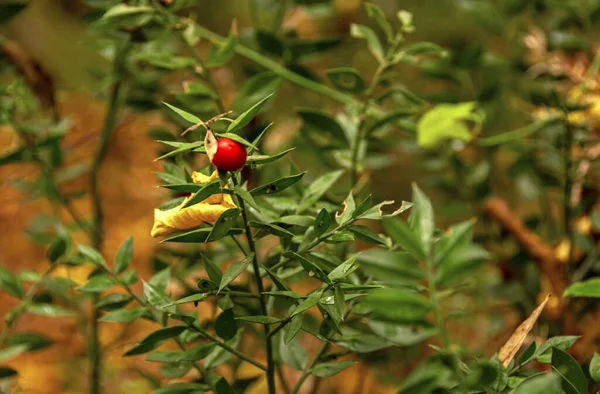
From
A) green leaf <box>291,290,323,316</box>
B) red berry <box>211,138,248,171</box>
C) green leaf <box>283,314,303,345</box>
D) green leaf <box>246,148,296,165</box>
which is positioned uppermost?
red berry <box>211,138,248,171</box>

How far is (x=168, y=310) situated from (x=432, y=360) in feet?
0.56

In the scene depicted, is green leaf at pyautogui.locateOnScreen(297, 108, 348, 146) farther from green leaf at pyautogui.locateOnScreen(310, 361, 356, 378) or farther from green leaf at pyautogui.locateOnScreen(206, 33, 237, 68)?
green leaf at pyautogui.locateOnScreen(310, 361, 356, 378)

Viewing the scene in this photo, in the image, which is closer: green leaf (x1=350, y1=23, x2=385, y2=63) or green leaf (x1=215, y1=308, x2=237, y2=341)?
green leaf (x1=215, y1=308, x2=237, y2=341)

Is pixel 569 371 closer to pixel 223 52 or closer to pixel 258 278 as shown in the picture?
pixel 258 278

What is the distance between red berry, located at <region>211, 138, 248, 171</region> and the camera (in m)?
0.30

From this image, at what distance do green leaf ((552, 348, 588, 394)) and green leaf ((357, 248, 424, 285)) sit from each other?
0.09m

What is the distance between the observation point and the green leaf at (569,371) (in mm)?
333

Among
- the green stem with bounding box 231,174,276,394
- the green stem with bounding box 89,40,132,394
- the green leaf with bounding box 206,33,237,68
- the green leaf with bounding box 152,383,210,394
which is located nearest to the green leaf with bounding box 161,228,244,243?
the green stem with bounding box 231,174,276,394

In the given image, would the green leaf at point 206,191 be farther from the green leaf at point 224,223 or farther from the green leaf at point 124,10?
the green leaf at point 124,10

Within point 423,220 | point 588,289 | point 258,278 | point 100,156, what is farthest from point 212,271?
point 100,156

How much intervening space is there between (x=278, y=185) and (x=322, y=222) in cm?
4

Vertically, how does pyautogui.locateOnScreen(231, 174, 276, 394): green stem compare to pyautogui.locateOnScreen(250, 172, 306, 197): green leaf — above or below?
below

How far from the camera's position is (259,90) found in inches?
21.0

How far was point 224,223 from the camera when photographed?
32 cm
